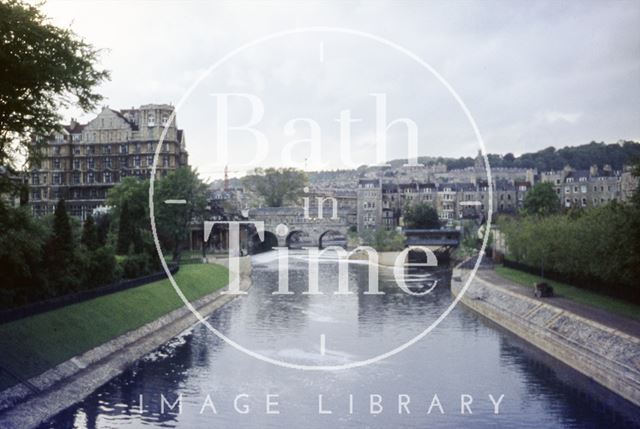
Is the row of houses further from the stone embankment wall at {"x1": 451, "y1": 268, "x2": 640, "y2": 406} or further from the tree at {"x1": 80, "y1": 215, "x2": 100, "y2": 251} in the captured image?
the tree at {"x1": 80, "y1": 215, "x2": 100, "y2": 251}

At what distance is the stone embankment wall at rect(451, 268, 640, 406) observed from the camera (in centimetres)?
3284

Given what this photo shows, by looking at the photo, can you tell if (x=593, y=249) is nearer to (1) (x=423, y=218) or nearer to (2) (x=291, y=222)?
(1) (x=423, y=218)

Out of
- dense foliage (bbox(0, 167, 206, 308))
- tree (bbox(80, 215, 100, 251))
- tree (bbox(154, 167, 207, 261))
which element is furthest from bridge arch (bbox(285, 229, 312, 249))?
tree (bbox(80, 215, 100, 251))

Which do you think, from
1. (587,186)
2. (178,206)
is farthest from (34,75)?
(587,186)

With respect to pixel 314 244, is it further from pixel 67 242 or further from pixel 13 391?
pixel 13 391

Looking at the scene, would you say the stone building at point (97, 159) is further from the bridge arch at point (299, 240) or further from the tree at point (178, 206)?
the bridge arch at point (299, 240)

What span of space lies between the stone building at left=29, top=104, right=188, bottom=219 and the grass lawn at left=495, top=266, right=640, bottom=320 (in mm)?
71798

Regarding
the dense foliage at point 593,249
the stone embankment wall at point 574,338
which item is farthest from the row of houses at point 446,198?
the stone embankment wall at point 574,338

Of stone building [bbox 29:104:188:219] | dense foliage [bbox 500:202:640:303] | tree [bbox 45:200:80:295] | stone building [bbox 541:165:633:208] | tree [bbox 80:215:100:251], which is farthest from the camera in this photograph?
Answer: stone building [bbox 541:165:633:208]

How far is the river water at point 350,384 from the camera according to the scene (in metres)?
29.5

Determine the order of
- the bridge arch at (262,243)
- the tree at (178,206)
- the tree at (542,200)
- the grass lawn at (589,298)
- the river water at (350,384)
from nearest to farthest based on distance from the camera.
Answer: the river water at (350,384), the grass lawn at (589,298), the tree at (178,206), the tree at (542,200), the bridge arch at (262,243)

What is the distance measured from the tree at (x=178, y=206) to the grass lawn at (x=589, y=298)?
42741mm

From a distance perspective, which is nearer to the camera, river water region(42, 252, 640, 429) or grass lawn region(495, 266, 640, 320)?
river water region(42, 252, 640, 429)

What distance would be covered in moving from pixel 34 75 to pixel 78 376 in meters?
14.9
